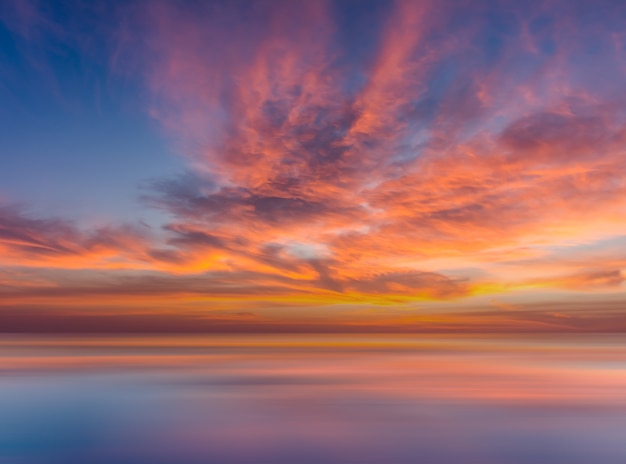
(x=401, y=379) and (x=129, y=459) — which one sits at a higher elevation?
(x=401, y=379)

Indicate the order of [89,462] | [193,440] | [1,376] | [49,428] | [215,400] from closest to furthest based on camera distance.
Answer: [89,462] → [193,440] → [49,428] → [215,400] → [1,376]

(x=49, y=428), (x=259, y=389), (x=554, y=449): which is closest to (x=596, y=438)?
(x=554, y=449)

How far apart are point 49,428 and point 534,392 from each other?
17.7 meters

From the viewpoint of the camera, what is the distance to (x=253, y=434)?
1553 centimetres

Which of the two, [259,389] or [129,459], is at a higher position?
[259,389]

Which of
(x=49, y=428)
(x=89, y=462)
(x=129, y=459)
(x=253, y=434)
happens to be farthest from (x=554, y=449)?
(x=49, y=428)

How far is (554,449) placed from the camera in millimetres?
13688

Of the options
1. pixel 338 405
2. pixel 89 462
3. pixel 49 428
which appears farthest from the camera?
pixel 338 405

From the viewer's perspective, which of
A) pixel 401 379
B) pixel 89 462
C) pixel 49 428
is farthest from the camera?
pixel 401 379

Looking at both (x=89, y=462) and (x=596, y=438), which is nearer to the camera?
(x=89, y=462)

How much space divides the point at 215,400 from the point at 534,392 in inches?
496

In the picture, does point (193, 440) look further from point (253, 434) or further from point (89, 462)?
point (89, 462)

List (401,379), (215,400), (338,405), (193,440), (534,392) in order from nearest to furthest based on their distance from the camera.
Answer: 1. (193,440)
2. (338,405)
3. (215,400)
4. (534,392)
5. (401,379)

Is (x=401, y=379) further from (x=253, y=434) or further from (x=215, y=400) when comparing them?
(x=253, y=434)
